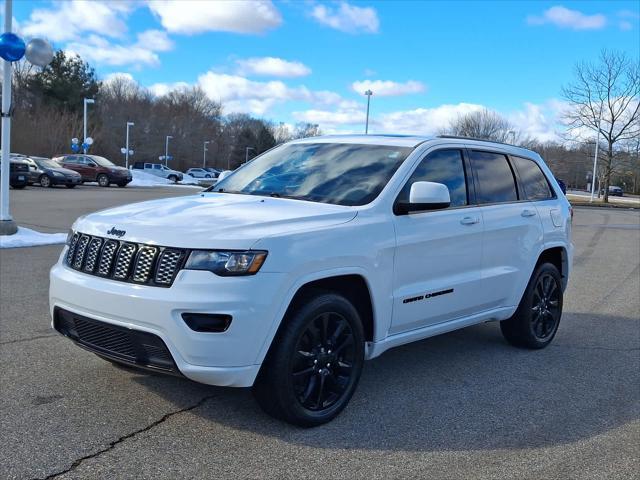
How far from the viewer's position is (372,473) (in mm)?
3320

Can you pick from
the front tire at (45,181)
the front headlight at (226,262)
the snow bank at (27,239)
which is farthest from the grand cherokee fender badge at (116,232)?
the front tire at (45,181)

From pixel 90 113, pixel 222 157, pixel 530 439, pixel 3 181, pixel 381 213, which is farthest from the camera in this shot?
pixel 222 157

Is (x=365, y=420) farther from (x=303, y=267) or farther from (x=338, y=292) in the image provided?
(x=303, y=267)

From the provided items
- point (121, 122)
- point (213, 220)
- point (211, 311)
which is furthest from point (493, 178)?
point (121, 122)

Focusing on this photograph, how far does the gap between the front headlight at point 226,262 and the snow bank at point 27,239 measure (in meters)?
8.53

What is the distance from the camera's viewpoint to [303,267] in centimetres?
361

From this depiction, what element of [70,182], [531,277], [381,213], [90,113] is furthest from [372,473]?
[90,113]

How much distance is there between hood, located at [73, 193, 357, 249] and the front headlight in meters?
0.04

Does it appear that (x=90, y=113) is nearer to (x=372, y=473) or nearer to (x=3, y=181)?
(x=3, y=181)

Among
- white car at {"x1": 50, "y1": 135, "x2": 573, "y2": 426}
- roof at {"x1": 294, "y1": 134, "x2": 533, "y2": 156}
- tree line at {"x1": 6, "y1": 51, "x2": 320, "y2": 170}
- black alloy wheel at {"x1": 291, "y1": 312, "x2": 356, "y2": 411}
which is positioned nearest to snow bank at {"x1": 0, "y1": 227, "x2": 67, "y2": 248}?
white car at {"x1": 50, "y1": 135, "x2": 573, "y2": 426}

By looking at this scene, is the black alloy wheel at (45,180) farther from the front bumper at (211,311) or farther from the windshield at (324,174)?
the front bumper at (211,311)

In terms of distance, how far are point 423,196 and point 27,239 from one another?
916 centimetres

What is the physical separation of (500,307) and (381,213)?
178 cm

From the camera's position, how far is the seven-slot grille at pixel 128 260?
137 inches
